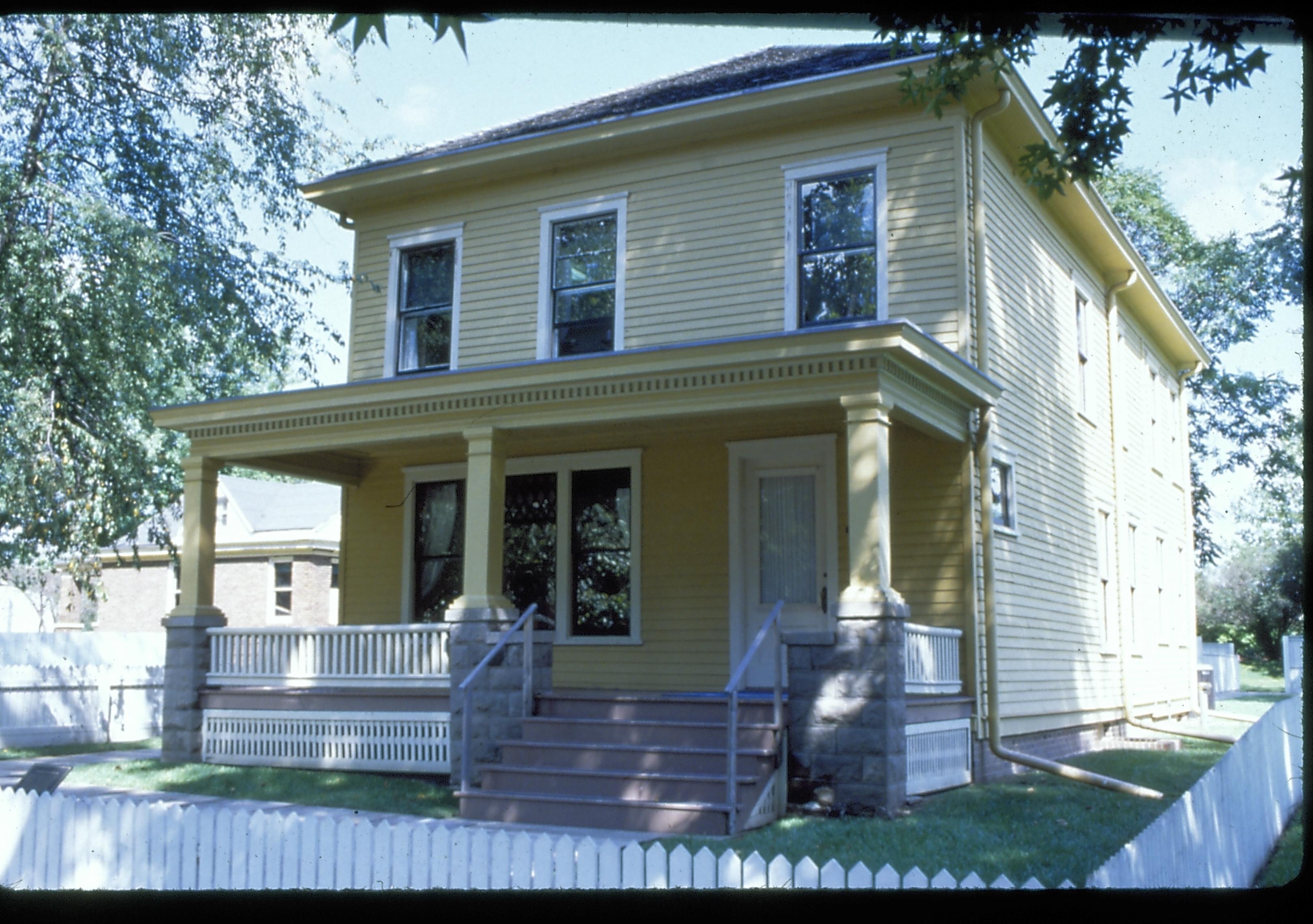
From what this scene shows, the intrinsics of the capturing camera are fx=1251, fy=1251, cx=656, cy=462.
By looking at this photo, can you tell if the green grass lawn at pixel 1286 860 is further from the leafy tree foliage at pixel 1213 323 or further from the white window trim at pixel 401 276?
the leafy tree foliage at pixel 1213 323

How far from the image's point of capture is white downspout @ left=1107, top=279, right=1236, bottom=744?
16312 millimetres

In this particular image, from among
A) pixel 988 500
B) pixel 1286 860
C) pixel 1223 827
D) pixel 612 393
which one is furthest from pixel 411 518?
pixel 1223 827

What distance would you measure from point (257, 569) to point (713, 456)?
68.2 feet

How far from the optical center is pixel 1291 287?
14203 mm

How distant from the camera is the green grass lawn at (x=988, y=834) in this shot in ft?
24.1

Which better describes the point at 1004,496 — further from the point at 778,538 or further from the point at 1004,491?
the point at 778,538

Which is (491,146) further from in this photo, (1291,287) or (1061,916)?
(1061,916)

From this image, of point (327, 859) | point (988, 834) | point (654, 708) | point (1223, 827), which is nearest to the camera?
point (327, 859)

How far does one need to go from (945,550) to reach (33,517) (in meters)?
11.7

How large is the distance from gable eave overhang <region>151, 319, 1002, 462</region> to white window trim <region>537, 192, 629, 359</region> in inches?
88.0

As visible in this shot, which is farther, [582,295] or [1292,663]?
[1292,663]

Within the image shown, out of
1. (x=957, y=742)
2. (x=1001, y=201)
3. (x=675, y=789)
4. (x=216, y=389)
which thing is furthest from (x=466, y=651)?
(x=216, y=389)

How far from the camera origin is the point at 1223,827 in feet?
21.9

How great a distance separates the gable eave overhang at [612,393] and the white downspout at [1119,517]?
5735 millimetres
